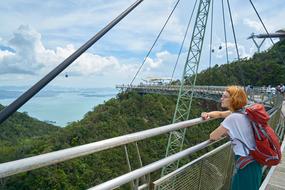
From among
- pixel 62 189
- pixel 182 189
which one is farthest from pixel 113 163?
pixel 182 189

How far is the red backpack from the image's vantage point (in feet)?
7.59

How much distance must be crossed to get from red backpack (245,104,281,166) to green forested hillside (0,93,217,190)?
9.46 metres

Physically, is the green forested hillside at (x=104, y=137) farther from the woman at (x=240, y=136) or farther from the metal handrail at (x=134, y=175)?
the metal handrail at (x=134, y=175)

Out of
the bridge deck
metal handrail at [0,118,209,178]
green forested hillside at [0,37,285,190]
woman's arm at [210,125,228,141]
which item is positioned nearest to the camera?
metal handrail at [0,118,209,178]

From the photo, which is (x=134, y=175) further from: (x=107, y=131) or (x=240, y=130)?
(x=107, y=131)

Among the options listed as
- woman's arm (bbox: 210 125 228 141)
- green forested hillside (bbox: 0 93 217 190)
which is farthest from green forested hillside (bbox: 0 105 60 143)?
woman's arm (bbox: 210 125 228 141)

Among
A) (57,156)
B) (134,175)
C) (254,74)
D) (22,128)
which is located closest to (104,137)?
(22,128)

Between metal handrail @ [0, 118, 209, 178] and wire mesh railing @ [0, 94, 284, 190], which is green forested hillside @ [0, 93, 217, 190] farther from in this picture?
metal handrail @ [0, 118, 209, 178]

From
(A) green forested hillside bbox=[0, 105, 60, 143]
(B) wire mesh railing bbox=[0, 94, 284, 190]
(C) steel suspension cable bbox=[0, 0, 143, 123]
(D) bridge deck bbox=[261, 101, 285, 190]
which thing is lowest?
(A) green forested hillside bbox=[0, 105, 60, 143]

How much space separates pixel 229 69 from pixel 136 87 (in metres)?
18.1

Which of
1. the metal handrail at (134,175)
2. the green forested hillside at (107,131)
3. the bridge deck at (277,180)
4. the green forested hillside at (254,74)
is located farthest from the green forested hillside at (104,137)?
the metal handrail at (134,175)

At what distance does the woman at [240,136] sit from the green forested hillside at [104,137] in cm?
930

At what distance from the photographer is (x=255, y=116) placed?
231 centimetres

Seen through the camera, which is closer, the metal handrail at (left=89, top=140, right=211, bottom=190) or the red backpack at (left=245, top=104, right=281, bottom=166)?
the metal handrail at (left=89, top=140, right=211, bottom=190)
